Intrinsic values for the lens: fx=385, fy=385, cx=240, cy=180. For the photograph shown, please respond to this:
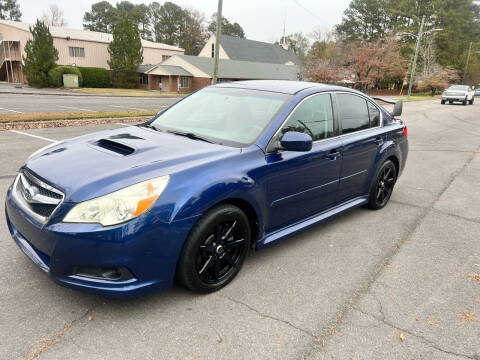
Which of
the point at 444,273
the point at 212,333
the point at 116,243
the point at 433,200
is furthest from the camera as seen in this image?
the point at 433,200

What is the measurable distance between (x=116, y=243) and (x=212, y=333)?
881 mm

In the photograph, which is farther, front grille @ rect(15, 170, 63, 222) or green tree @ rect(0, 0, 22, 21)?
green tree @ rect(0, 0, 22, 21)

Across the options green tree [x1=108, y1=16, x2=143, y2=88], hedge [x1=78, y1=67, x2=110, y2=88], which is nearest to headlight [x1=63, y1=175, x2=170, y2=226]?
hedge [x1=78, y1=67, x2=110, y2=88]

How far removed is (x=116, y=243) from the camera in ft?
7.93

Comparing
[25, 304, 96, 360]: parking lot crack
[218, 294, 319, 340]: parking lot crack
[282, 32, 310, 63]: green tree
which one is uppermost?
[282, 32, 310, 63]: green tree

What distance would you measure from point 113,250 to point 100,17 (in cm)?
9998

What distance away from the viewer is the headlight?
245 centimetres

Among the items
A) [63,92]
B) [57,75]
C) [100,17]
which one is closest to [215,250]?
[63,92]

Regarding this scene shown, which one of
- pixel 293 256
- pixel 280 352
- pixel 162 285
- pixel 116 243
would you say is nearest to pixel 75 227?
pixel 116 243

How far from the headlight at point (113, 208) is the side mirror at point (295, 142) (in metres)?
1.26

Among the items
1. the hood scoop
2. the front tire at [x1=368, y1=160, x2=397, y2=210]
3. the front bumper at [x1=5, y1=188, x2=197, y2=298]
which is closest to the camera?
the front bumper at [x1=5, y1=188, x2=197, y2=298]

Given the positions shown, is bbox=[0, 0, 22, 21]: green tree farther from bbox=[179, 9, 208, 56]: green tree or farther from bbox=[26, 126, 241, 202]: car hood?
bbox=[26, 126, 241, 202]: car hood

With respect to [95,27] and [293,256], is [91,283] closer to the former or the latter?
[293,256]

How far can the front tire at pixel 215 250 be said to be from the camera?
2.77 metres
